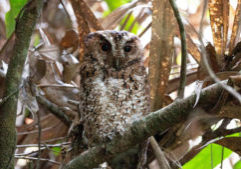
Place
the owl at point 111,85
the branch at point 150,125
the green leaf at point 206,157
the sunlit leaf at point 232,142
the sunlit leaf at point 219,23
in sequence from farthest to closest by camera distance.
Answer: the owl at point 111,85
the green leaf at point 206,157
the sunlit leaf at point 219,23
the sunlit leaf at point 232,142
the branch at point 150,125

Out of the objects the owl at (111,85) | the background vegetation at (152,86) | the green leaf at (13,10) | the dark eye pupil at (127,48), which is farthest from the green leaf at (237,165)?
the green leaf at (13,10)

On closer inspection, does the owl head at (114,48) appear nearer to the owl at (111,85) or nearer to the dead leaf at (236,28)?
the owl at (111,85)

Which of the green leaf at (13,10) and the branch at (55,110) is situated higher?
the green leaf at (13,10)

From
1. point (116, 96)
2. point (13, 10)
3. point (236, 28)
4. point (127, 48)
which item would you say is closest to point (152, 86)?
point (116, 96)

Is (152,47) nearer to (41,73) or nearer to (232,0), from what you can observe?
(232,0)

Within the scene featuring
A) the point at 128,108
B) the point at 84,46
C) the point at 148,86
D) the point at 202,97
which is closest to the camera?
the point at 202,97

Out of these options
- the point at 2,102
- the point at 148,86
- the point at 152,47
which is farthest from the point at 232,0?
the point at 2,102

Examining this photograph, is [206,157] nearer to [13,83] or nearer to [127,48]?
[127,48]
